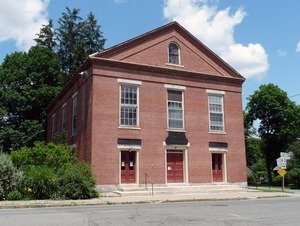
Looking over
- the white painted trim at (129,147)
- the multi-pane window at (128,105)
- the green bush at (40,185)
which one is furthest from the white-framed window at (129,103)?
the green bush at (40,185)

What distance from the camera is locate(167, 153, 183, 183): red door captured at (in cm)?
2580

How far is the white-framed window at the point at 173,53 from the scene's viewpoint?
91.2 ft

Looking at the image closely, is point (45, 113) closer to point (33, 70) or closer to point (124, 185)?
point (33, 70)

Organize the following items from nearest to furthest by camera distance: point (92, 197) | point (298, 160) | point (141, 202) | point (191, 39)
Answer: point (141, 202) < point (92, 197) < point (191, 39) < point (298, 160)

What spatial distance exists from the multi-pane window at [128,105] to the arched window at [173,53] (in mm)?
4251

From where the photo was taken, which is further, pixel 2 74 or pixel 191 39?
pixel 2 74

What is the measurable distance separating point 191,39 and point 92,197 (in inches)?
606

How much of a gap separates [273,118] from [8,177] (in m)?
38.8

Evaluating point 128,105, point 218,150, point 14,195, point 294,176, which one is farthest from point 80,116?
point 294,176

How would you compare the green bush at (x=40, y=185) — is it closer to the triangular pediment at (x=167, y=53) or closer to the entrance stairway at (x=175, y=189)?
the entrance stairway at (x=175, y=189)

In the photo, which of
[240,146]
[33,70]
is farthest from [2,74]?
[240,146]

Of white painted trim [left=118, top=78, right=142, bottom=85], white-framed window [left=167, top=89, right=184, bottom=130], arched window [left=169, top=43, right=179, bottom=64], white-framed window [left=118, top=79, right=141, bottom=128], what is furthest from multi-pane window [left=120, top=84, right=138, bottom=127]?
arched window [left=169, top=43, right=179, bottom=64]

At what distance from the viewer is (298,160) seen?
3953 cm

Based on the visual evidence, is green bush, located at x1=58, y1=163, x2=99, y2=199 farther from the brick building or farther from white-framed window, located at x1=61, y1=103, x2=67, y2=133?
white-framed window, located at x1=61, y1=103, x2=67, y2=133
